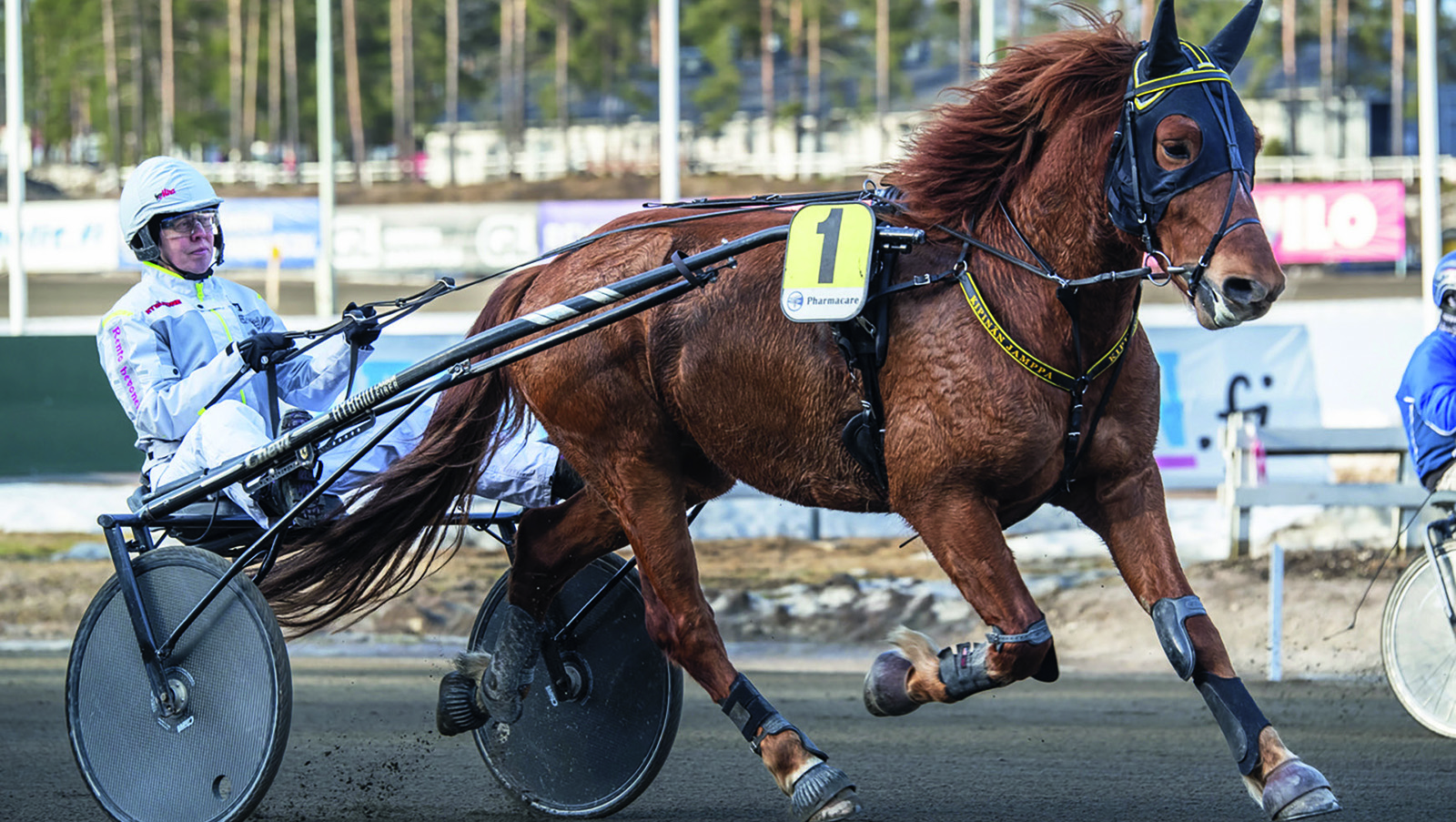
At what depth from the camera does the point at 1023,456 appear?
3.35 metres

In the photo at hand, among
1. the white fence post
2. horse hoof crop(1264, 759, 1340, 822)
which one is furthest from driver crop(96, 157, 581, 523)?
the white fence post

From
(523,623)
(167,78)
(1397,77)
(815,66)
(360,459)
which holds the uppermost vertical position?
(167,78)

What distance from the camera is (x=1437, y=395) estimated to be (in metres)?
5.13

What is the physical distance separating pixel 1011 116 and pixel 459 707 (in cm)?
207

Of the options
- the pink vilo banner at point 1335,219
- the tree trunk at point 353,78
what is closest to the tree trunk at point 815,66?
the tree trunk at point 353,78

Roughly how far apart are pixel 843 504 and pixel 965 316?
0.57 meters

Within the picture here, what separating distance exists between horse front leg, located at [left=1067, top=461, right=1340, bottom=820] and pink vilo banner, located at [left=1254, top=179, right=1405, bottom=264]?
20.6m

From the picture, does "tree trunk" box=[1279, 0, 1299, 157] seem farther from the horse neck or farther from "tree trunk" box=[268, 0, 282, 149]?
the horse neck

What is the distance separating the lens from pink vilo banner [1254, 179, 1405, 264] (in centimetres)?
2288

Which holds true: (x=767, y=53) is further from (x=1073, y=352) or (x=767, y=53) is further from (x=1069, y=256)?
(x=1073, y=352)

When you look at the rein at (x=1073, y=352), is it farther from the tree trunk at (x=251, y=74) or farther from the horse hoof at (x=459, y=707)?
the tree trunk at (x=251, y=74)

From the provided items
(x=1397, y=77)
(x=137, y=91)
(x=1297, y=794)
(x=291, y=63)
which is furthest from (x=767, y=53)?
(x=1297, y=794)

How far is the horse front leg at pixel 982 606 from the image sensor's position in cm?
332

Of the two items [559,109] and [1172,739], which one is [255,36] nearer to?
[559,109]
